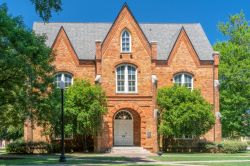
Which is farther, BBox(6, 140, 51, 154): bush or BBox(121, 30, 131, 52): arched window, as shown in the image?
BBox(121, 30, 131, 52): arched window

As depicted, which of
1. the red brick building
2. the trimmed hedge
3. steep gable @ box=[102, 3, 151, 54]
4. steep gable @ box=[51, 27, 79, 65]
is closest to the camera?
the trimmed hedge

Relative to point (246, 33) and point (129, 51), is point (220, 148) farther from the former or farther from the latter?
point (246, 33)

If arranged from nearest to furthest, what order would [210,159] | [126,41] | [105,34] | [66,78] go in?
[210,159] < [126,41] < [66,78] < [105,34]

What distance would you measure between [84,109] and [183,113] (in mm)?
8488

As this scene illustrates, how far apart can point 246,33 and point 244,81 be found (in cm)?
613

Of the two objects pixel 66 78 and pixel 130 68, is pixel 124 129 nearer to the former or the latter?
pixel 130 68

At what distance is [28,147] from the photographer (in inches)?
1697

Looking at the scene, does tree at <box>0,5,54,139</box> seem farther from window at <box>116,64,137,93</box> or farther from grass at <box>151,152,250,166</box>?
window at <box>116,64,137,93</box>

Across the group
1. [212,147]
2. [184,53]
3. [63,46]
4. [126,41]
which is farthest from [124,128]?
[63,46]

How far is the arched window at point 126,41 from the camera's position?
152 feet

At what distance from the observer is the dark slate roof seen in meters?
49.6

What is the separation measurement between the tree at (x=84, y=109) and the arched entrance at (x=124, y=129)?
4300mm

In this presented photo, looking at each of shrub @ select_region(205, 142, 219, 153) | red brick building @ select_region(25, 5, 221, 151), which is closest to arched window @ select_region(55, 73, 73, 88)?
red brick building @ select_region(25, 5, 221, 151)

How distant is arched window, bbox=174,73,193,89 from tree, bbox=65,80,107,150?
8.74 metres
